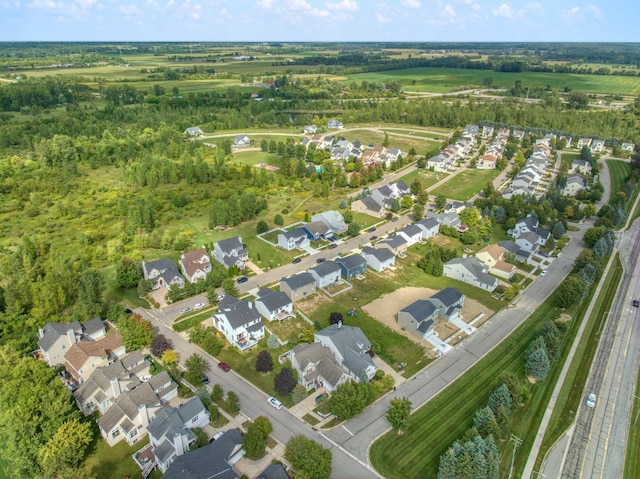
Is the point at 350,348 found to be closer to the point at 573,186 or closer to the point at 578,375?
the point at 578,375

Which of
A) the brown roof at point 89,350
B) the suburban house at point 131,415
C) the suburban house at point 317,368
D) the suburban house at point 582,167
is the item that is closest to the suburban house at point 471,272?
the suburban house at point 317,368

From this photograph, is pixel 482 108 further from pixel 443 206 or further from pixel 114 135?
pixel 114 135

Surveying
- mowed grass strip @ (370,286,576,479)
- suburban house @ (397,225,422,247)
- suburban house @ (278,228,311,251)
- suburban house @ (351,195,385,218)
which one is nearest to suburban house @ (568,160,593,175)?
suburban house @ (351,195,385,218)

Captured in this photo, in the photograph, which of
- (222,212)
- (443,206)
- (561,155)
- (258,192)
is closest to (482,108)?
(561,155)

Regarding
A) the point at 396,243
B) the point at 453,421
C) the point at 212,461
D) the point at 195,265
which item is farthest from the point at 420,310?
the point at 195,265

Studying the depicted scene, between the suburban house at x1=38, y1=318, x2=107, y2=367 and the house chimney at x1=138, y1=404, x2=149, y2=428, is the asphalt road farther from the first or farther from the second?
the suburban house at x1=38, y1=318, x2=107, y2=367

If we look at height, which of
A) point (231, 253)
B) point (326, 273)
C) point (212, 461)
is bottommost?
point (212, 461)

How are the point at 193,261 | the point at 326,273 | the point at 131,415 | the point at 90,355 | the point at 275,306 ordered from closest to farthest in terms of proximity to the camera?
1. the point at 131,415
2. the point at 90,355
3. the point at 275,306
4. the point at 326,273
5. the point at 193,261
